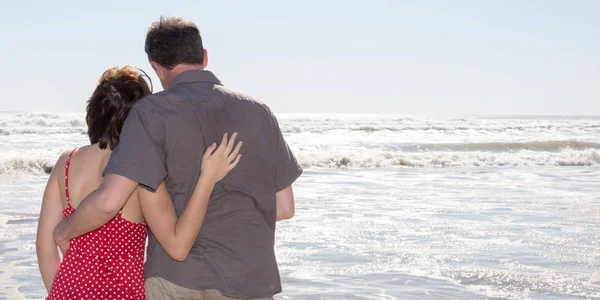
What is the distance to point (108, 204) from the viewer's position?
2.16 m

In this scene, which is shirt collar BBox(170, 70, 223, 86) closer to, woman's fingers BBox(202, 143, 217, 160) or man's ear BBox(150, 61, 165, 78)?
man's ear BBox(150, 61, 165, 78)

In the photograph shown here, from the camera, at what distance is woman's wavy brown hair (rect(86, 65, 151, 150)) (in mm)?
2389

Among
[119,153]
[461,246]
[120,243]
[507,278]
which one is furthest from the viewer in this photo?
[461,246]

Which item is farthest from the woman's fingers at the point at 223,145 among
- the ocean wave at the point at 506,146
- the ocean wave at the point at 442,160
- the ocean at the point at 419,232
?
the ocean wave at the point at 506,146

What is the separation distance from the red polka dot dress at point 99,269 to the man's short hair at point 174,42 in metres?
0.52

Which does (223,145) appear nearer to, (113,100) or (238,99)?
(238,99)

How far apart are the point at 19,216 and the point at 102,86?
8296mm

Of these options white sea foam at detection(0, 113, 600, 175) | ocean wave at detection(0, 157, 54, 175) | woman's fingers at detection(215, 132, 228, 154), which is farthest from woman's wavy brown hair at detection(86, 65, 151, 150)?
white sea foam at detection(0, 113, 600, 175)

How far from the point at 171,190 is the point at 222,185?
6.0 inches

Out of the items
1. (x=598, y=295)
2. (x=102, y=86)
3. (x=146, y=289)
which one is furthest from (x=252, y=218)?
(x=598, y=295)

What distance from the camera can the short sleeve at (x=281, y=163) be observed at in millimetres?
2408

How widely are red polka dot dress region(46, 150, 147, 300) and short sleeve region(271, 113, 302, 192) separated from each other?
51cm

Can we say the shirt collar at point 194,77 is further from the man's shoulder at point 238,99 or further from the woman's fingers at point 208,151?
the woman's fingers at point 208,151

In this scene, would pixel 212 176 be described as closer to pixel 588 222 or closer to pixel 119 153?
pixel 119 153
